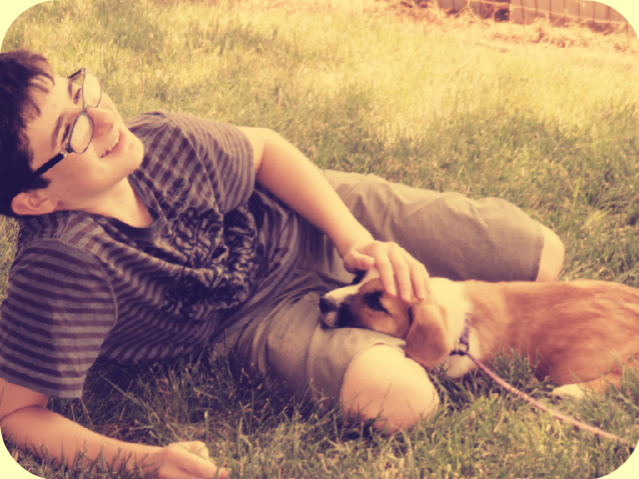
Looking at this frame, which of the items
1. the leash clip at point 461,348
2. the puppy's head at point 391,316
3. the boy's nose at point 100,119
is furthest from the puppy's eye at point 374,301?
the boy's nose at point 100,119

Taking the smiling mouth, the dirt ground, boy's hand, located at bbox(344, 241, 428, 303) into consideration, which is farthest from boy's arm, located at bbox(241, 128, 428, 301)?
the dirt ground

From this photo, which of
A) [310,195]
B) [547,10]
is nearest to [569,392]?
[310,195]

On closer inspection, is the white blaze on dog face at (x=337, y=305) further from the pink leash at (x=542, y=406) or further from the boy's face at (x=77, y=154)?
the boy's face at (x=77, y=154)

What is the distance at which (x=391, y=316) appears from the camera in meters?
2.12

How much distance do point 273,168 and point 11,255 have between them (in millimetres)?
1127

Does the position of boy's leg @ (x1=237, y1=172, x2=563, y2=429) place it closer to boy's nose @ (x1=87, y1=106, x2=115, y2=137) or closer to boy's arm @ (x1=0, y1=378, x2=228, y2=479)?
boy's arm @ (x1=0, y1=378, x2=228, y2=479)

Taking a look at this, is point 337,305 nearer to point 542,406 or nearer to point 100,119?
point 542,406

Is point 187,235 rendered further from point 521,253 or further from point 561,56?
point 561,56

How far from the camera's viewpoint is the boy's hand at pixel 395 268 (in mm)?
2044

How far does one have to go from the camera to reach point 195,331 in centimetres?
201

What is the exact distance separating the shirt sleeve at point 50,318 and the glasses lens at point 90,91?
16.0 inches

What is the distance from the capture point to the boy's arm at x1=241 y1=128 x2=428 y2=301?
2.19m

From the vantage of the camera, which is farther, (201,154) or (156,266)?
(201,154)

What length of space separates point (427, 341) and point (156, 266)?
939 millimetres
